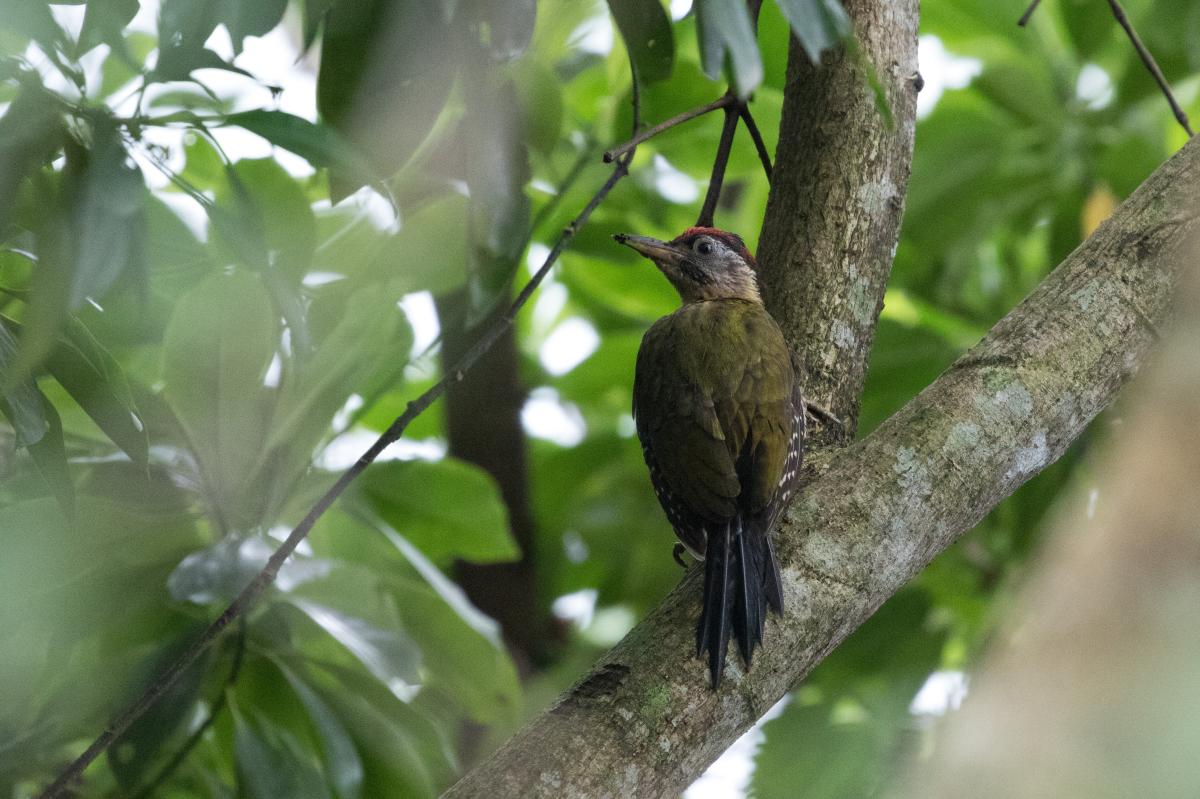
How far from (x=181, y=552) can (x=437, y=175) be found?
1.14 m

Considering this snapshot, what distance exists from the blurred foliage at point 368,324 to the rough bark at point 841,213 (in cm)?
27

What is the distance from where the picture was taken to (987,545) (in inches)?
158

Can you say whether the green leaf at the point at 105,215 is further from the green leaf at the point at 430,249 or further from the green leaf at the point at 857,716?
the green leaf at the point at 857,716

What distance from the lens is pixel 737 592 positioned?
208cm

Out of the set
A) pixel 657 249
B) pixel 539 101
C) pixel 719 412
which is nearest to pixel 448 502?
pixel 657 249

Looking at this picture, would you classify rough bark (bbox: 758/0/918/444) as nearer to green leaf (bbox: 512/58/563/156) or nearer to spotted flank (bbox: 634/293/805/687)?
spotted flank (bbox: 634/293/805/687)

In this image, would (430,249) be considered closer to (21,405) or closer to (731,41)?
(21,405)

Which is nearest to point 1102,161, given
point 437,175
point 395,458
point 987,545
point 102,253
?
point 987,545

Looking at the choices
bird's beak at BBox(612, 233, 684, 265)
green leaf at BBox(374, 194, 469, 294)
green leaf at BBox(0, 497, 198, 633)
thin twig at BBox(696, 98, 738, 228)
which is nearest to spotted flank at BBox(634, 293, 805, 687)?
thin twig at BBox(696, 98, 738, 228)

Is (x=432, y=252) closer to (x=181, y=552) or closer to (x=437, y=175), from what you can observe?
(x=437, y=175)

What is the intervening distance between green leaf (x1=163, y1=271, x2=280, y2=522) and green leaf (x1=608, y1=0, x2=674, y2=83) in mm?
856

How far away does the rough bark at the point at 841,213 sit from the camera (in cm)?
254

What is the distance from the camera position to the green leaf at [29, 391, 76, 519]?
186cm

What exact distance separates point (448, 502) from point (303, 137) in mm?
1609
